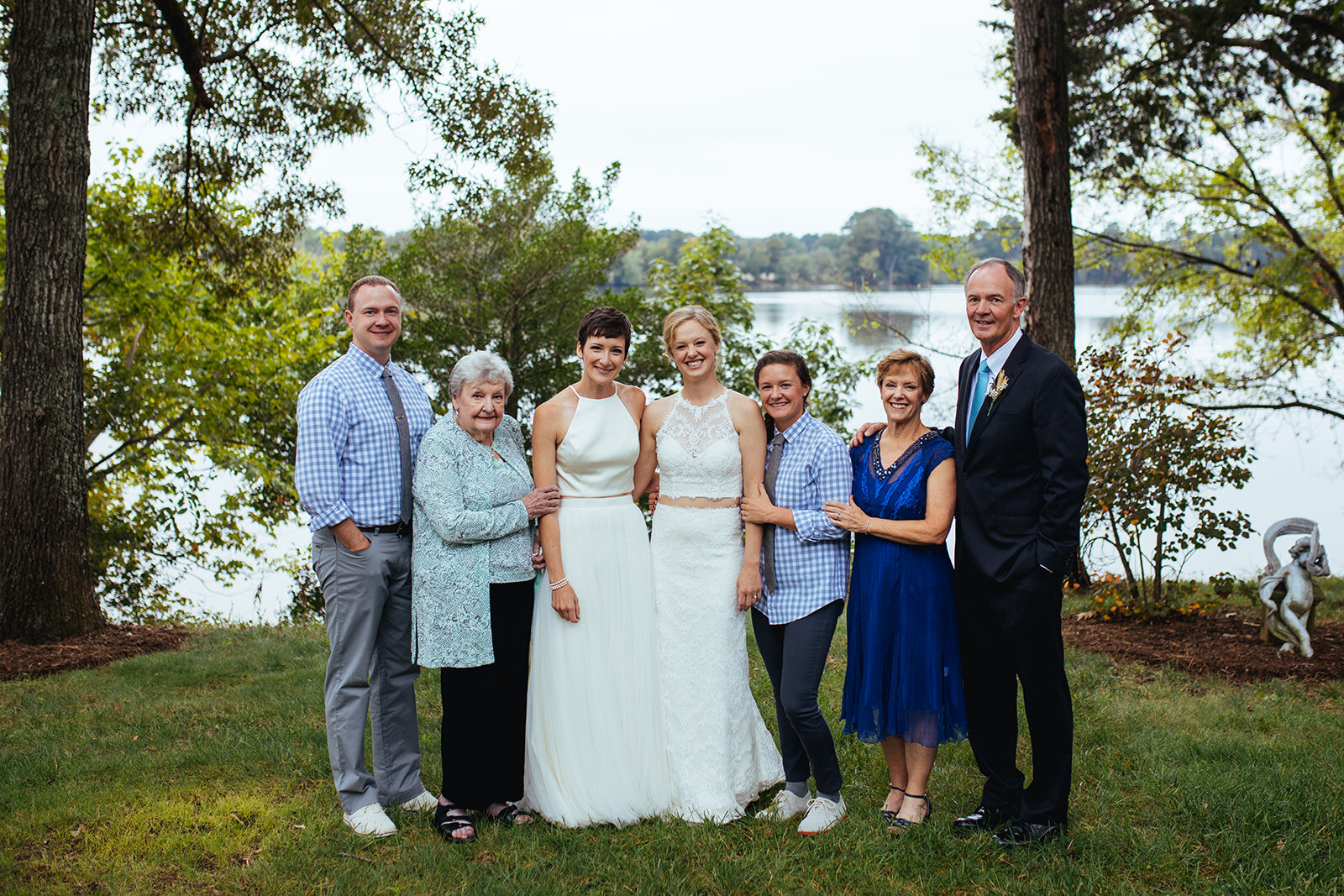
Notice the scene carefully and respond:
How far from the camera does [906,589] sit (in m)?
3.81

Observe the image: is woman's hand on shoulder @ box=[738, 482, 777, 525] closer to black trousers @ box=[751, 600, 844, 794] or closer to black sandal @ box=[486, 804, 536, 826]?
black trousers @ box=[751, 600, 844, 794]

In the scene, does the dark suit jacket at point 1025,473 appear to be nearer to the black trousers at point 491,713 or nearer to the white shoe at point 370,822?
the black trousers at point 491,713

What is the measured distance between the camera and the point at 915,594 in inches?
150

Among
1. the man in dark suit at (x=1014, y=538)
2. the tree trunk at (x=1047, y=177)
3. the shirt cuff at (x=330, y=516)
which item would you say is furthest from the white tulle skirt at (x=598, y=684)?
the tree trunk at (x=1047, y=177)

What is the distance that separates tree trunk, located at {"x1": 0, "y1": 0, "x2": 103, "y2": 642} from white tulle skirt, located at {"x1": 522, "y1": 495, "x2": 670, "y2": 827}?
16.5 feet

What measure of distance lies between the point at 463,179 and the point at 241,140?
2622 millimetres

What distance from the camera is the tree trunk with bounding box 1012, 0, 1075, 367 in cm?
882

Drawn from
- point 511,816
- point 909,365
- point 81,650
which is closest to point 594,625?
point 511,816

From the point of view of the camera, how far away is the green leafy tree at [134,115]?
7.14m

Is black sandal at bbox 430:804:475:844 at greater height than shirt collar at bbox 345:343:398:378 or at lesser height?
lesser

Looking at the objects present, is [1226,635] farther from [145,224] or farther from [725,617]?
[145,224]

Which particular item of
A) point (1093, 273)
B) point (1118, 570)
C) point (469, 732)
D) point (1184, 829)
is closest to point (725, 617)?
point (469, 732)

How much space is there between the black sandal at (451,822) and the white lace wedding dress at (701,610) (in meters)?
0.89

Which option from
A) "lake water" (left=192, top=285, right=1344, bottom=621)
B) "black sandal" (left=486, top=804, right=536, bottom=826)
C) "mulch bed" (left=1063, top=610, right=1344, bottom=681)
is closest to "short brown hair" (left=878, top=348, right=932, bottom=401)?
"black sandal" (left=486, top=804, right=536, bottom=826)
